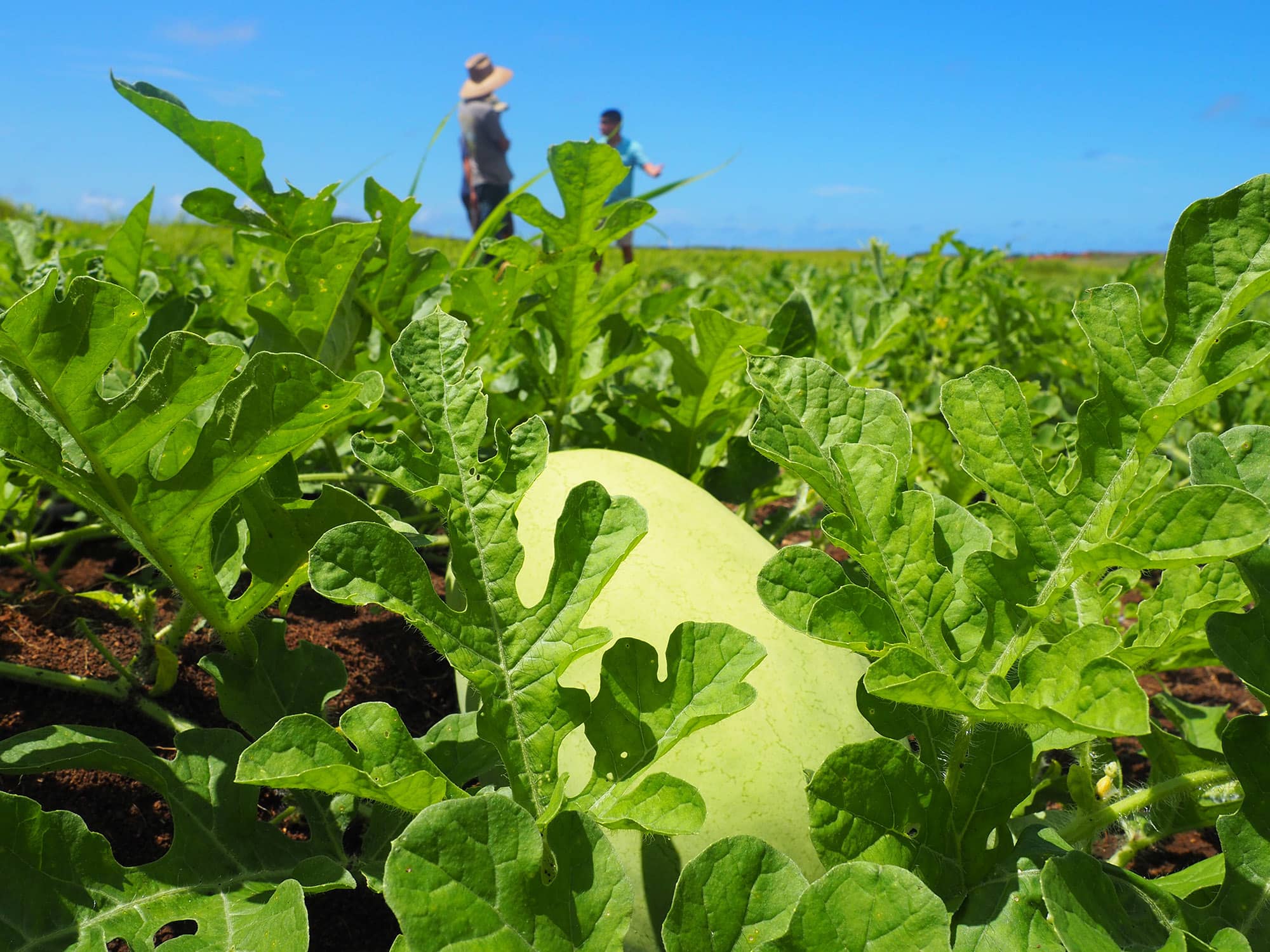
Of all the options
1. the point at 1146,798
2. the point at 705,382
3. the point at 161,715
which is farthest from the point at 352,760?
the point at 705,382

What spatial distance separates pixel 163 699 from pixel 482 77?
11878 millimetres

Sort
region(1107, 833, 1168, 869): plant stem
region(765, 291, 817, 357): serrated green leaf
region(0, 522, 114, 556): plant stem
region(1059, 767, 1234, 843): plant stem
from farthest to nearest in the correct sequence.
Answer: region(765, 291, 817, 357): serrated green leaf → region(0, 522, 114, 556): plant stem → region(1107, 833, 1168, 869): plant stem → region(1059, 767, 1234, 843): plant stem

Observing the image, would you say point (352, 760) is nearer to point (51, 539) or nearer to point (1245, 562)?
point (1245, 562)

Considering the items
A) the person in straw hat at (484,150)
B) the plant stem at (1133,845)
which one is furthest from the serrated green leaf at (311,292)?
the person in straw hat at (484,150)

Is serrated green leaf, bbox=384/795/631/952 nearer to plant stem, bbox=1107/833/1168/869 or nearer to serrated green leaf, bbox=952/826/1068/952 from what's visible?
serrated green leaf, bbox=952/826/1068/952

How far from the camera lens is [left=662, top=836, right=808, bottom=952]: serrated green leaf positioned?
86 cm

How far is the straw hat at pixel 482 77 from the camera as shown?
1148 cm

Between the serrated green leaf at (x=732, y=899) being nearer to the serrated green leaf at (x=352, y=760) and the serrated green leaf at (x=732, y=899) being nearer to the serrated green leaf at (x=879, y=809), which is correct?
the serrated green leaf at (x=879, y=809)

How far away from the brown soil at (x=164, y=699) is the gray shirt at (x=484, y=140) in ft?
30.0

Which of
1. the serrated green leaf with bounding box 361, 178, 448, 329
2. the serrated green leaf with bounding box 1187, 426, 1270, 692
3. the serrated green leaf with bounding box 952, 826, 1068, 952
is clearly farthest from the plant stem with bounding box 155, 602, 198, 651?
the serrated green leaf with bounding box 1187, 426, 1270, 692

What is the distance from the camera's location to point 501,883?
854 millimetres

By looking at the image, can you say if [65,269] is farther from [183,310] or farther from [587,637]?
[587,637]

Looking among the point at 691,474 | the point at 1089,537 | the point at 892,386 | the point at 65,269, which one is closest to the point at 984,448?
the point at 1089,537

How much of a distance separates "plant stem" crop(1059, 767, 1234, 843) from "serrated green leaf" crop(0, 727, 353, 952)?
915 mm
